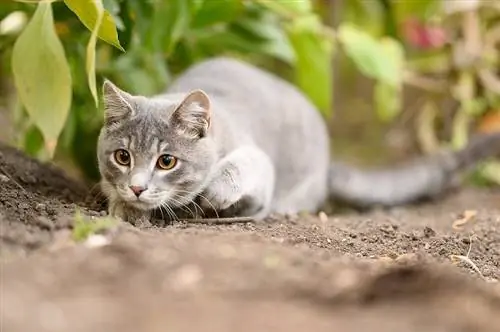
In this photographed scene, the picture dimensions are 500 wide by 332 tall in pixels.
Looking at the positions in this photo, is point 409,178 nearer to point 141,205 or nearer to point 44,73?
point 141,205

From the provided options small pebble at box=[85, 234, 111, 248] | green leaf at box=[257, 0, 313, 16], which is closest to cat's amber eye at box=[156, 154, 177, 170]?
small pebble at box=[85, 234, 111, 248]

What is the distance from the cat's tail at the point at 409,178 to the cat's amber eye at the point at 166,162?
3.30 feet

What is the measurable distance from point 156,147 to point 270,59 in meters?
2.32

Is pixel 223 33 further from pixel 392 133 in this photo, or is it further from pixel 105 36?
pixel 392 133

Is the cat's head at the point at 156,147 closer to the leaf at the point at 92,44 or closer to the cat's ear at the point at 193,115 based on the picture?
the cat's ear at the point at 193,115

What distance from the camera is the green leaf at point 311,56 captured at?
2.73 meters

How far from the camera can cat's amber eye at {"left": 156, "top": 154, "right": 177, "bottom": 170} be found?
6.41 ft

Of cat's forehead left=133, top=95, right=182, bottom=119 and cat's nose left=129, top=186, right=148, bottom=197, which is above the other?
cat's forehead left=133, top=95, right=182, bottom=119

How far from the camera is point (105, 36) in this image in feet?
5.67

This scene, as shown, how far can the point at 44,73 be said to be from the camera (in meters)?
1.72

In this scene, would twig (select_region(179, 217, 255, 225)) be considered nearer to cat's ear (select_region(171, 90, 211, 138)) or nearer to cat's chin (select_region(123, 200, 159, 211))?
cat's chin (select_region(123, 200, 159, 211))

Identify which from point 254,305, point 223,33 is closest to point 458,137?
point 223,33

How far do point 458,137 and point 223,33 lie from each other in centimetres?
118

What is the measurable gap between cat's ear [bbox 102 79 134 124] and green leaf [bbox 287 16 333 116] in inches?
35.8
